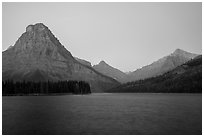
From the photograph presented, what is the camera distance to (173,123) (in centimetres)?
6612

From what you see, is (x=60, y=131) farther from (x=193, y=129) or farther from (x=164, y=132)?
(x=193, y=129)

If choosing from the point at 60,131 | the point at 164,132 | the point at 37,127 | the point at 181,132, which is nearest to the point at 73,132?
the point at 60,131

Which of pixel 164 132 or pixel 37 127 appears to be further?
pixel 37 127

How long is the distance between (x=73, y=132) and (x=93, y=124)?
34.6ft

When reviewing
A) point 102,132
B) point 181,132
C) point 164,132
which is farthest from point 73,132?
point 181,132

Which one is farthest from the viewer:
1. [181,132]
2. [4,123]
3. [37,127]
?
[4,123]

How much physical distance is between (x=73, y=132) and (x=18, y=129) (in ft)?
47.7

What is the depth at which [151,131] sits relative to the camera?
2215 inches

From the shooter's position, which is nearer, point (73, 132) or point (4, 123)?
point (73, 132)

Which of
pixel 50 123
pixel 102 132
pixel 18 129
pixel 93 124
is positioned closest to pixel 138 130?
pixel 102 132

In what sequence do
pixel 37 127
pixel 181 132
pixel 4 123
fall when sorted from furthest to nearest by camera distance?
pixel 4 123 → pixel 37 127 → pixel 181 132

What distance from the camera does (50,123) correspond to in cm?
6700

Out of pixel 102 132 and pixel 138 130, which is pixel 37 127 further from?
pixel 138 130

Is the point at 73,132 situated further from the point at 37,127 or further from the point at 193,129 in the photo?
the point at 193,129
